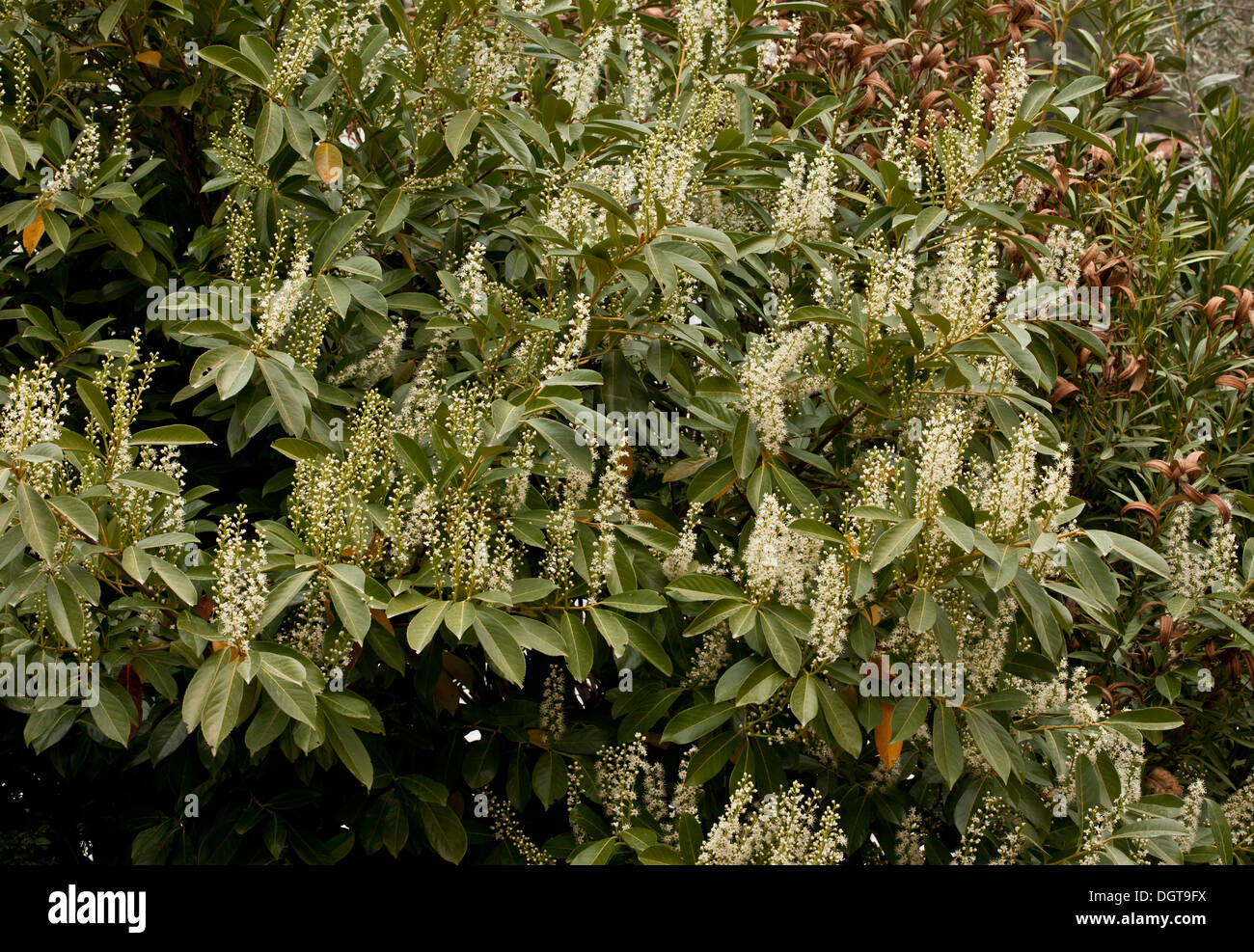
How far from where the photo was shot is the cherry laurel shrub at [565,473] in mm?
2521

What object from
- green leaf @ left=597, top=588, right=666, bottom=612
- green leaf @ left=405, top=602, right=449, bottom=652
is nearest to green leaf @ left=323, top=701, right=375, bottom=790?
green leaf @ left=405, top=602, right=449, bottom=652

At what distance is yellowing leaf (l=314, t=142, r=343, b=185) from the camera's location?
2.98 m

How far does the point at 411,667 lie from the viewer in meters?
2.92

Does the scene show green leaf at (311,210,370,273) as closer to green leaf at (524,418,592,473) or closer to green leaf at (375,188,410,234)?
green leaf at (375,188,410,234)

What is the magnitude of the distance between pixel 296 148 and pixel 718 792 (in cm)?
190

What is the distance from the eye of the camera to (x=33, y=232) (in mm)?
2980

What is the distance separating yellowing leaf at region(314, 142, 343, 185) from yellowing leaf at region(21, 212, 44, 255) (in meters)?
0.67

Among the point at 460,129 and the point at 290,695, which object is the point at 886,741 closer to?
the point at 290,695

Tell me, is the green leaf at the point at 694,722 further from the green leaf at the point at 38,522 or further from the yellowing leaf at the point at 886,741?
the green leaf at the point at 38,522

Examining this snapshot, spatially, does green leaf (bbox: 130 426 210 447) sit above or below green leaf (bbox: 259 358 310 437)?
below

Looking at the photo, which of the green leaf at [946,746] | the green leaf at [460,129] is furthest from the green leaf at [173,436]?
the green leaf at [946,746]

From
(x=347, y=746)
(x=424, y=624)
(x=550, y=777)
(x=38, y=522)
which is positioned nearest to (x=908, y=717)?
(x=550, y=777)
